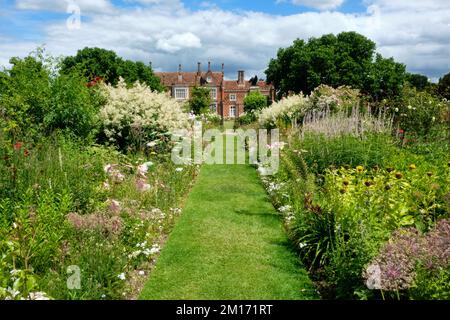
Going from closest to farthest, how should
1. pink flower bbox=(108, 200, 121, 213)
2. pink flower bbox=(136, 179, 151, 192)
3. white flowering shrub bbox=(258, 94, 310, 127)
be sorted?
pink flower bbox=(108, 200, 121, 213) < pink flower bbox=(136, 179, 151, 192) < white flowering shrub bbox=(258, 94, 310, 127)

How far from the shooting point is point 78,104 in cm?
1068

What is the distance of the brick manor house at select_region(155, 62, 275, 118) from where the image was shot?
6362cm

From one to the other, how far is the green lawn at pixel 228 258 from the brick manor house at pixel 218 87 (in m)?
55.9

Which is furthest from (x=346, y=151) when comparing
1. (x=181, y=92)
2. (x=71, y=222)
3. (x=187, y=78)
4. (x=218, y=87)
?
(x=187, y=78)

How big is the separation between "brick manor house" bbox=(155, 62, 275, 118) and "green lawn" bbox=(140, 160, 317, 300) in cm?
5588

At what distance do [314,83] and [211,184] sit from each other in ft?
102

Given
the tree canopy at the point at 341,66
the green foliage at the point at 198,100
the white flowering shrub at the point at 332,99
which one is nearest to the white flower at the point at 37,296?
the white flowering shrub at the point at 332,99

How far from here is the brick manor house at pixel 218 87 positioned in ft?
209

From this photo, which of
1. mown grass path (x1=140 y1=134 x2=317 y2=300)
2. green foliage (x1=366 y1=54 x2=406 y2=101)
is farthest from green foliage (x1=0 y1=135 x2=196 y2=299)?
green foliage (x1=366 y1=54 x2=406 y2=101)

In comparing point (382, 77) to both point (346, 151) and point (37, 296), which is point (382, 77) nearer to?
point (346, 151)

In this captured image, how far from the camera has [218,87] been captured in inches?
2509

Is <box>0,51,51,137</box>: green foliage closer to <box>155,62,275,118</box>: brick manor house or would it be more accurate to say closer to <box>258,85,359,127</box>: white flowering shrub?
<box>258,85,359,127</box>: white flowering shrub

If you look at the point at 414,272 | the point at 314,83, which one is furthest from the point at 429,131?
the point at 314,83

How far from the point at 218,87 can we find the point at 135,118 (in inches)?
2085
